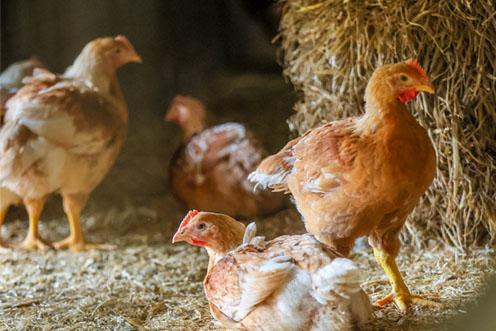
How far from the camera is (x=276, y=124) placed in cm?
415

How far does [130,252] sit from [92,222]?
1.80 feet

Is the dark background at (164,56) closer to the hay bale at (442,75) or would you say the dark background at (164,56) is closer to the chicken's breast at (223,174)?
the chicken's breast at (223,174)

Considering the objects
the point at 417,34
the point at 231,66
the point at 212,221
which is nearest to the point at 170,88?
the point at 231,66

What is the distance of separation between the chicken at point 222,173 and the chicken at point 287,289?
1684 millimetres

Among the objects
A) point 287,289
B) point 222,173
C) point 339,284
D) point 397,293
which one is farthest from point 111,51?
point 339,284

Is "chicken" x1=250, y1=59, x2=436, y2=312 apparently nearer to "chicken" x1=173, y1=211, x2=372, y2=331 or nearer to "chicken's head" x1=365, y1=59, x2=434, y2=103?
"chicken's head" x1=365, y1=59, x2=434, y2=103

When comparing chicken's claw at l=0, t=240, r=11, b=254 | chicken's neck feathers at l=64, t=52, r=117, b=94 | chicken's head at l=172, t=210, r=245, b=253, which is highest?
chicken's neck feathers at l=64, t=52, r=117, b=94

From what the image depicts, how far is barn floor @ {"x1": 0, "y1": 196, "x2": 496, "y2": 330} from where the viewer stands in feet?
8.50

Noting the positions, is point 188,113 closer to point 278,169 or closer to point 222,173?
point 222,173

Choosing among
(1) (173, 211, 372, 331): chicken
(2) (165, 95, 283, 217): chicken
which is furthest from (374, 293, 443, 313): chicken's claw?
(2) (165, 95, 283, 217): chicken

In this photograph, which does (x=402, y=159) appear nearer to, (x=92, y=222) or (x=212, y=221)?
Answer: (x=212, y=221)

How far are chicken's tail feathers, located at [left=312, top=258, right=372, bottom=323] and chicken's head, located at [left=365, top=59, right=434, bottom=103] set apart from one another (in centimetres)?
70

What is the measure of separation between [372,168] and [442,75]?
91 centimetres

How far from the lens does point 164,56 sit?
414cm
